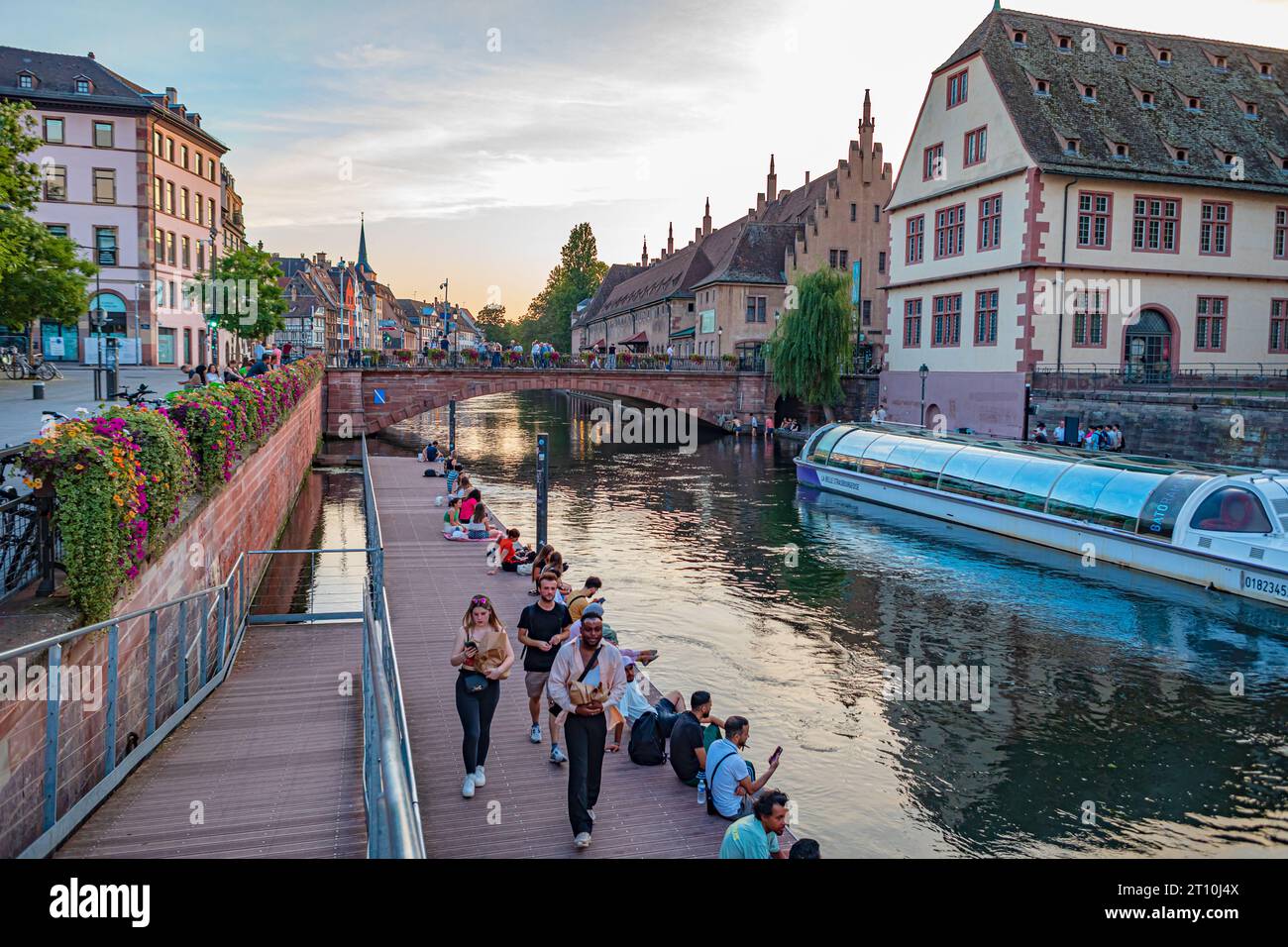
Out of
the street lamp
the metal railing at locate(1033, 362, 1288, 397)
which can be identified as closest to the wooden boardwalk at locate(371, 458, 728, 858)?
the metal railing at locate(1033, 362, 1288, 397)

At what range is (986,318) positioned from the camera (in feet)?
134

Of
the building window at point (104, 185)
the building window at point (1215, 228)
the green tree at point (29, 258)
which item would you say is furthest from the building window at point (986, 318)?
the building window at point (104, 185)

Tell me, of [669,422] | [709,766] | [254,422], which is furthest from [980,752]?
[669,422]

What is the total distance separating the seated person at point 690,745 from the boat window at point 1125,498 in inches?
678

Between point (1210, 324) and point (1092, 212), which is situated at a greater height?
point (1092, 212)

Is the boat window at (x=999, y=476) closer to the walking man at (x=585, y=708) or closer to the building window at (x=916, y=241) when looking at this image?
the building window at (x=916, y=241)

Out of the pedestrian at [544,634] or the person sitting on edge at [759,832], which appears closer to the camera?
the person sitting on edge at [759,832]

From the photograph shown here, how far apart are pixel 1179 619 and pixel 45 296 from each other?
30.0 meters

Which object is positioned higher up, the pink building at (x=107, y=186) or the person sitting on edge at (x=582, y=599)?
the pink building at (x=107, y=186)

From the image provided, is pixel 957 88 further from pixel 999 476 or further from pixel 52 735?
pixel 52 735

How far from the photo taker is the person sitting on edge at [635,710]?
10.2 meters

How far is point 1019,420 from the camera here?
38562 mm

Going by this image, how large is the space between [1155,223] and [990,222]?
6388mm

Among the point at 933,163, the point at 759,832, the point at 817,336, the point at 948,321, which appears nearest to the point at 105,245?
the point at 817,336
